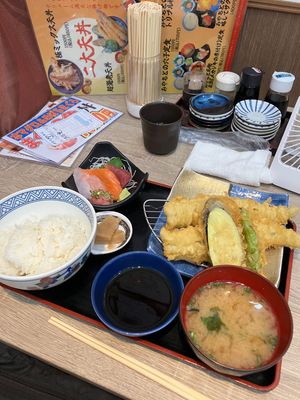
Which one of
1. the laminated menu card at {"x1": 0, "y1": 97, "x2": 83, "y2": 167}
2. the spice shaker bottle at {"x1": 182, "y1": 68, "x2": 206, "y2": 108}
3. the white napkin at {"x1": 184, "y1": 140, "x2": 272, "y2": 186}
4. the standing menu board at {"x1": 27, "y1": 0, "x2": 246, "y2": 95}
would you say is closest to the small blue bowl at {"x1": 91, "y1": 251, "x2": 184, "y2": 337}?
the white napkin at {"x1": 184, "y1": 140, "x2": 272, "y2": 186}

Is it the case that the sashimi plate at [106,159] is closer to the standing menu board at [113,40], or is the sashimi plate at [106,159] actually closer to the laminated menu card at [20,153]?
the laminated menu card at [20,153]

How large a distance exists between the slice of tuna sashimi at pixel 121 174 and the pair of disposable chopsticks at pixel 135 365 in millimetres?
579

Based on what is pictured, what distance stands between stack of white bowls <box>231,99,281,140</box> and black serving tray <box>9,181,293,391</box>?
63cm

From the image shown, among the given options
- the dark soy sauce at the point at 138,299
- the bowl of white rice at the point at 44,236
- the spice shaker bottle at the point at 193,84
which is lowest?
the dark soy sauce at the point at 138,299

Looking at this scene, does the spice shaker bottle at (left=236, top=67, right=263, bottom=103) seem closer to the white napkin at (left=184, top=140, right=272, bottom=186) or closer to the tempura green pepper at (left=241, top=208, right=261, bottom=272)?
the white napkin at (left=184, top=140, right=272, bottom=186)

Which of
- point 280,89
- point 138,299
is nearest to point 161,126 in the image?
point 280,89

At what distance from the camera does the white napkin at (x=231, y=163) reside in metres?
1.33

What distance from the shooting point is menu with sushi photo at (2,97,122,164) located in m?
1.48

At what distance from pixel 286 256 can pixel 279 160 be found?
0.41m

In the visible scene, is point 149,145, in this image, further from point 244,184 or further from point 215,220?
point 215,220

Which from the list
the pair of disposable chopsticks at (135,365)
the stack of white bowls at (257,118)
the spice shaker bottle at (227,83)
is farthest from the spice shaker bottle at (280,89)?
the pair of disposable chopsticks at (135,365)

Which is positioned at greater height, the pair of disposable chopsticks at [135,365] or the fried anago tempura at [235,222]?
the fried anago tempura at [235,222]

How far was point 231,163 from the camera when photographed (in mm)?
1396

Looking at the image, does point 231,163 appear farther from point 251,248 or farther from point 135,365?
point 135,365
